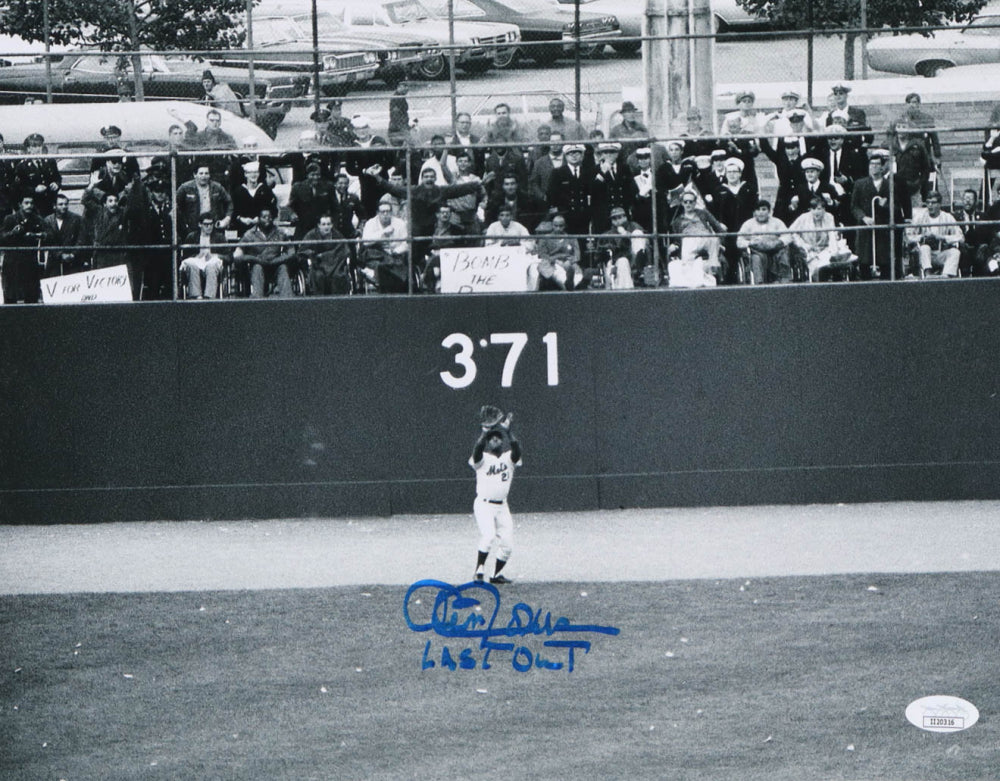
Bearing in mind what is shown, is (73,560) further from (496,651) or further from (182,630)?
(496,651)

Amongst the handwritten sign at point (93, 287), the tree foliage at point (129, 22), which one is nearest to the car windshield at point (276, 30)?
the tree foliage at point (129, 22)

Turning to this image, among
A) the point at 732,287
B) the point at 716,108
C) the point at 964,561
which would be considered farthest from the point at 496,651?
the point at 716,108

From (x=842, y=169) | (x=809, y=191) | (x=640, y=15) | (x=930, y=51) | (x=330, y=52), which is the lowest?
(x=809, y=191)

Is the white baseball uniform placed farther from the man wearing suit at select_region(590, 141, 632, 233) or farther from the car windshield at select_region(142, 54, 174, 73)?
the car windshield at select_region(142, 54, 174, 73)

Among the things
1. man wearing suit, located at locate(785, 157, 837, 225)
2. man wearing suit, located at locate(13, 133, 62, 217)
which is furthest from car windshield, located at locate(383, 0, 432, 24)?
man wearing suit, located at locate(785, 157, 837, 225)

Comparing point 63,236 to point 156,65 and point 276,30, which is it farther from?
point 276,30

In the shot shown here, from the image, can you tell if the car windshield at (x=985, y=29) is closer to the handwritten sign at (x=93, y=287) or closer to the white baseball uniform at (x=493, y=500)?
the white baseball uniform at (x=493, y=500)
